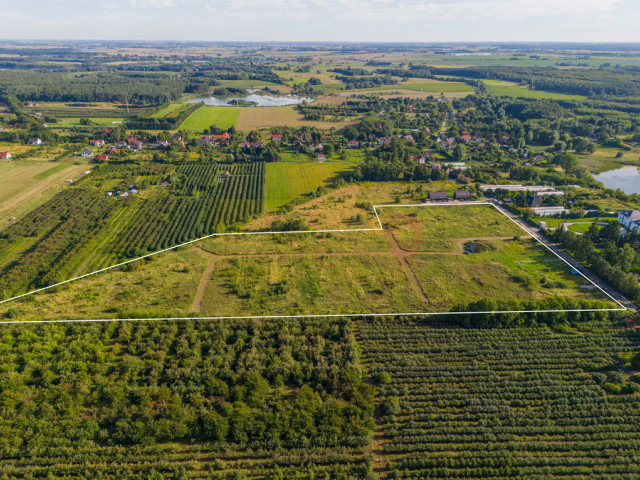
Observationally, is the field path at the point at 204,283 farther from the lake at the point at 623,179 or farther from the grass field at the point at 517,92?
the grass field at the point at 517,92

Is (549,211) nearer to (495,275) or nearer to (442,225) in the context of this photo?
(442,225)

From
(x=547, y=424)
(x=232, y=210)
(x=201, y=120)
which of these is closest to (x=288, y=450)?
(x=547, y=424)

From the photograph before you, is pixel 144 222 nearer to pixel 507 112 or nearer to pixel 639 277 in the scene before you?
pixel 639 277

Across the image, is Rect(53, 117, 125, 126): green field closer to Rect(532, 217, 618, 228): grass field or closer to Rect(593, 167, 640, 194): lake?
Rect(532, 217, 618, 228): grass field

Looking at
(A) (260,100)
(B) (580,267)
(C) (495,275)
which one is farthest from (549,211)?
(A) (260,100)

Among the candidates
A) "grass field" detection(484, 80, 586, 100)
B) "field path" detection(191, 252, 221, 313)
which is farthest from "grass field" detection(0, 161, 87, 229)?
"grass field" detection(484, 80, 586, 100)

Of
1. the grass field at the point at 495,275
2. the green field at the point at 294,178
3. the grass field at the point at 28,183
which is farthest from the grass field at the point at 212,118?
the grass field at the point at 495,275
